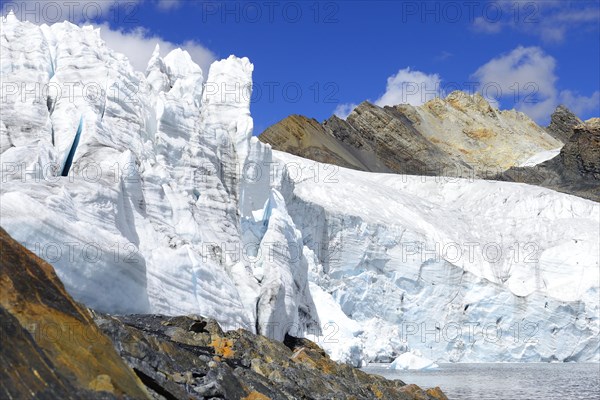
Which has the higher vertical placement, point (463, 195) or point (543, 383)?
point (463, 195)

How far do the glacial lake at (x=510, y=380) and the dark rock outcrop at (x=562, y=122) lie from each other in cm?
6704

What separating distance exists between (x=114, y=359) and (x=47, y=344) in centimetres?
68

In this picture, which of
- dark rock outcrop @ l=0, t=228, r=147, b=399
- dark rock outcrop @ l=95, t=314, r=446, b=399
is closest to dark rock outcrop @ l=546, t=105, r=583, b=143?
dark rock outcrop @ l=95, t=314, r=446, b=399

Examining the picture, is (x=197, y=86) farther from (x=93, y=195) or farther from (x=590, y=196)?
(x=590, y=196)

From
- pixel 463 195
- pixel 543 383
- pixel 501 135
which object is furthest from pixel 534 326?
pixel 501 135

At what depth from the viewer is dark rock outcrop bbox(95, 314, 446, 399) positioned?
8438 millimetres

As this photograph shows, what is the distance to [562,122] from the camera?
94438mm

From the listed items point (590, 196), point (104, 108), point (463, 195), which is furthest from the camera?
point (590, 196)

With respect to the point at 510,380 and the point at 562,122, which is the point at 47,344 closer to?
the point at 510,380

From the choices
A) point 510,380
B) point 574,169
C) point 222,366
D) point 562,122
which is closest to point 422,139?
point 574,169

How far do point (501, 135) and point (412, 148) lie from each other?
12886 mm

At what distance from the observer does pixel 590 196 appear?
56.3 meters

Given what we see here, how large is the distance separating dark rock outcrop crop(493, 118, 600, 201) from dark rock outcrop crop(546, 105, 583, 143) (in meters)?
28.3

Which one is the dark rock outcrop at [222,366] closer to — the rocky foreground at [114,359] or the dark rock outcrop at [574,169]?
the rocky foreground at [114,359]
